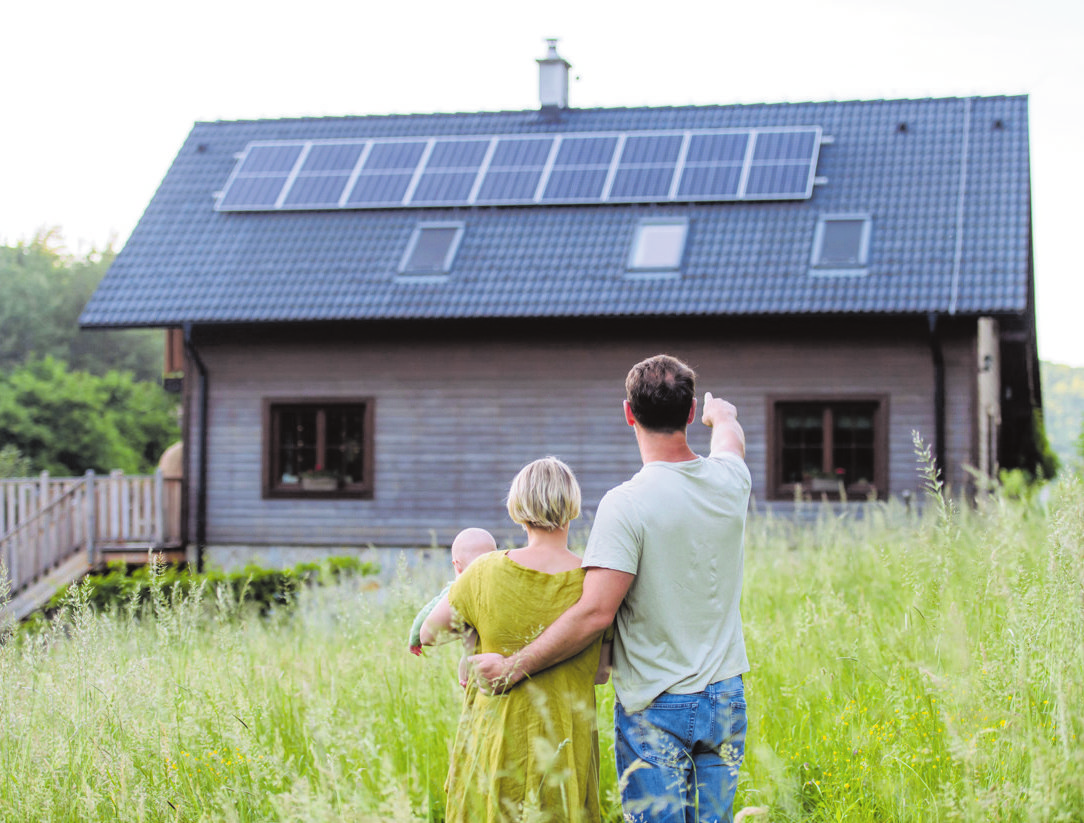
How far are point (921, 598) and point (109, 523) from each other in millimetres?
13565

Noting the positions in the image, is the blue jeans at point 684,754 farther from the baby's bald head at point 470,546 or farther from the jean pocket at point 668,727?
the baby's bald head at point 470,546

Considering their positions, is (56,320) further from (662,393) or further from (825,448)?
(662,393)

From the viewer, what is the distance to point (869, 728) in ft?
13.8

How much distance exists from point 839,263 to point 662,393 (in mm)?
12344

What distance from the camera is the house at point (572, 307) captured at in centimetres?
1486

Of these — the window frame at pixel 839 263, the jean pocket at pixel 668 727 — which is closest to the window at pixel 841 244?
the window frame at pixel 839 263

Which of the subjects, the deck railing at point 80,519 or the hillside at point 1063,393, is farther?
the hillside at point 1063,393

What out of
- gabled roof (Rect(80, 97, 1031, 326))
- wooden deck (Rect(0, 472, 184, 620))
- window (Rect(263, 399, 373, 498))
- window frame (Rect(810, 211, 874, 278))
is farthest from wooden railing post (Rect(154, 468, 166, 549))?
window frame (Rect(810, 211, 874, 278))

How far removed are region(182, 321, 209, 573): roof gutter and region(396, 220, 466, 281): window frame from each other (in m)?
3.19

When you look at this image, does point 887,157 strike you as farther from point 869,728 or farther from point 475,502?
point 869,728

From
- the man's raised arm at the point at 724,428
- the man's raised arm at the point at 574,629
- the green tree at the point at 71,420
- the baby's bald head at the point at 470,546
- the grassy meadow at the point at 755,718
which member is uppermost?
the green tree at the point at 71,420

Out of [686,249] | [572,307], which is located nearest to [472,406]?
[572,307]

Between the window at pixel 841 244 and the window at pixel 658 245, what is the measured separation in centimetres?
186

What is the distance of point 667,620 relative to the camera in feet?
10.8
